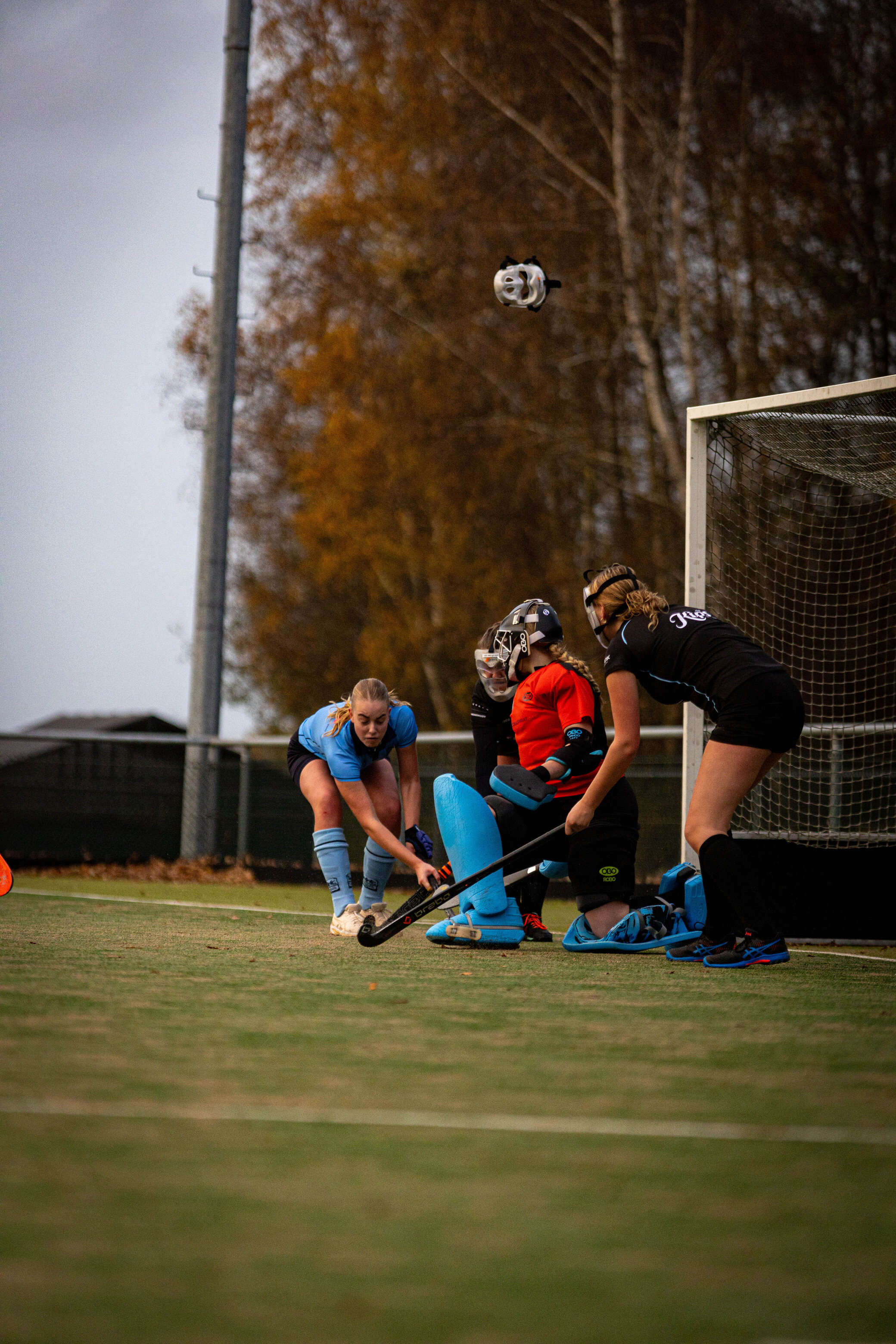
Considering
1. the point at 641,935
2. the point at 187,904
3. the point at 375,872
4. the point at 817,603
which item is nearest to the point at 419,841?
the point at 375,872

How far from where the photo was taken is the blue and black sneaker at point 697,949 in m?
5.57

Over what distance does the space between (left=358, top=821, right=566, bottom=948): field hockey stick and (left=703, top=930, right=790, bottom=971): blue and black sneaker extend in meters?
0.77

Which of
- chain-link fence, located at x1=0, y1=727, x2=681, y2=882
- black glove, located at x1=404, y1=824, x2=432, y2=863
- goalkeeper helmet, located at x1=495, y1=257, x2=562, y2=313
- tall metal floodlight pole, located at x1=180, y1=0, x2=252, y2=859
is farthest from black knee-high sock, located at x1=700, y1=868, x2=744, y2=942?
tall metal floodlight pole, located at x1=180, y1=0, x2=252, y2=859

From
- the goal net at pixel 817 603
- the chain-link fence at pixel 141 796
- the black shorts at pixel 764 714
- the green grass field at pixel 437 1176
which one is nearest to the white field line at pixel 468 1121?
the green grass field at pixel 437 1176

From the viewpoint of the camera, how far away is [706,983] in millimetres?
4926

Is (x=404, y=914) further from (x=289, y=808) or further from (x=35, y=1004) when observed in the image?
(x=289, y=808)

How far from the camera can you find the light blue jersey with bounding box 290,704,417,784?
6371 millimetres

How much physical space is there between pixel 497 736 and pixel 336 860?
3.54ft

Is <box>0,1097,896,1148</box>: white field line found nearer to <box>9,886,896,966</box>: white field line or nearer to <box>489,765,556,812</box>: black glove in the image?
<box>489,765,556,812</box>: black glove

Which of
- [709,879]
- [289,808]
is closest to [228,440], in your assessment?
[289,808]

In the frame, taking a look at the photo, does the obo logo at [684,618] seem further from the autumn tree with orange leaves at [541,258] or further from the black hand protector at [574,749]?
the autumn tree with orange leaves at [541,258]

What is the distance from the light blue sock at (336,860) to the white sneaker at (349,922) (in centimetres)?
9

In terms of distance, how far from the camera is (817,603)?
10109 millimetres

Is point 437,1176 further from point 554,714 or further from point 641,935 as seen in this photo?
point 554,714
